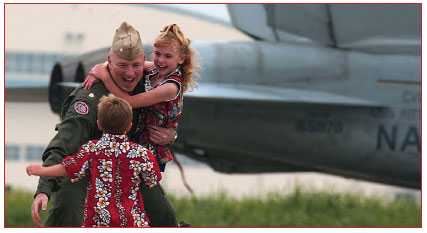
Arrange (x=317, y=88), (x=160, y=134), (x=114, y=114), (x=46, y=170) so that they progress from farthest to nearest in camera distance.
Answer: (x=317, y=88)
(x=160, y=134)
(x=46, y=170)
(x=114, y=114)

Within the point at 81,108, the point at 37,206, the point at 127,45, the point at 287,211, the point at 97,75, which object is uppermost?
the point at 127,45

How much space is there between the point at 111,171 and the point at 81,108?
43 cm

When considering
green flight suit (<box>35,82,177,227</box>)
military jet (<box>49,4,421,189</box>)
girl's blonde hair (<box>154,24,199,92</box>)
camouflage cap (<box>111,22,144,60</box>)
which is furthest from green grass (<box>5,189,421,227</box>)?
camouflage cap (<box>111,22,144,60</box>)

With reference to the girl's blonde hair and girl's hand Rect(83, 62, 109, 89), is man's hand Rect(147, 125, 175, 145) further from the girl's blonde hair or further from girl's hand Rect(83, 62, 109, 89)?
girl's hand Rect(83, 62, 109, 89)

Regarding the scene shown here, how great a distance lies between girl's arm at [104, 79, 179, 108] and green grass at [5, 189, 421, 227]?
7205 millimetres

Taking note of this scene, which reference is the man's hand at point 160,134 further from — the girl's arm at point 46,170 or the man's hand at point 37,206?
the man's hand at point 37,206

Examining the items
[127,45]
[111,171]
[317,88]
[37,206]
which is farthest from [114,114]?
[317,88]

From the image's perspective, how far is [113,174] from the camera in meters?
3.94

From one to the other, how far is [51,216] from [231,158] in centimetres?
605

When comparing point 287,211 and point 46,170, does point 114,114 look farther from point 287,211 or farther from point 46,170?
point 287,211

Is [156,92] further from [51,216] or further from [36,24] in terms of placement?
[36,24]

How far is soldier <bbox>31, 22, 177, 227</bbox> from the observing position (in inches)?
161

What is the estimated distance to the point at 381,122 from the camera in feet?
32.2

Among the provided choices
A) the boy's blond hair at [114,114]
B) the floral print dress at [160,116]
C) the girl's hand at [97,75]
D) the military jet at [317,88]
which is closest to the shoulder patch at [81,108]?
the girl's hand at [97,75]
